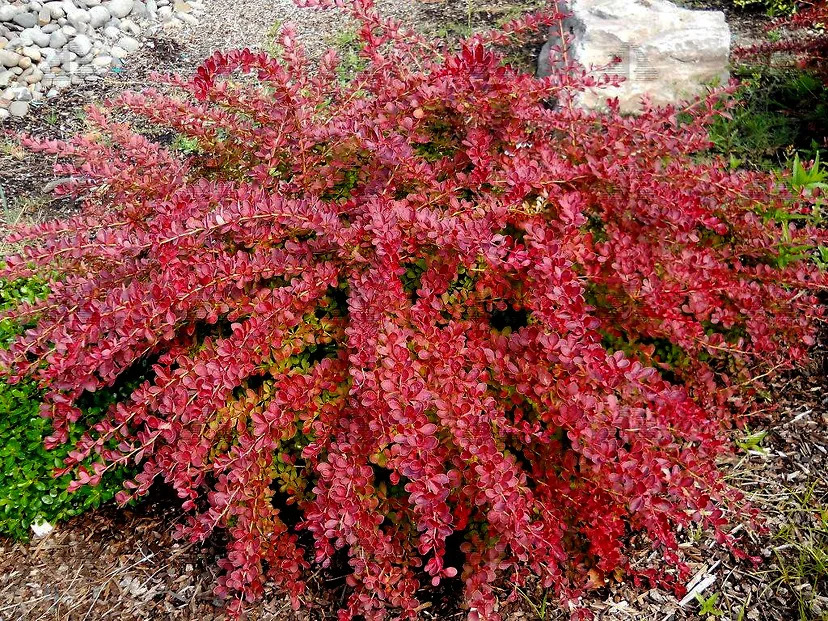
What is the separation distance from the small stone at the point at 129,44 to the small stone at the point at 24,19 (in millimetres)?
694

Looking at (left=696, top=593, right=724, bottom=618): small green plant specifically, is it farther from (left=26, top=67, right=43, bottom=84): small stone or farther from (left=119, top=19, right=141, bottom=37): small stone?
(left=119, top=19, right=141, bottom=37): small stone

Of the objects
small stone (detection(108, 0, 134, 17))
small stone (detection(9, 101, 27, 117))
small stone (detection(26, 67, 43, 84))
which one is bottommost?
small stone (detection(9, 101, 27, 117))

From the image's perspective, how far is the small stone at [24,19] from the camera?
5.75m

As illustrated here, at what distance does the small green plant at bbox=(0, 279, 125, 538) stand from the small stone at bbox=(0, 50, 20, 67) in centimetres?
400

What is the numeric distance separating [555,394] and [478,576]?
0.59 metres

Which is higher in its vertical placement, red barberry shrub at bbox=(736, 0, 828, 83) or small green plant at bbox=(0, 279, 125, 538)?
red barberry shrub at bbox=(736, 0, 828, 83)

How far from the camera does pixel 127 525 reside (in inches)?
99.2

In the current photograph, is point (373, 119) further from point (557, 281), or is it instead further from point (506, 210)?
point (557, 281)

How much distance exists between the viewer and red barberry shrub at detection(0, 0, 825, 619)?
193 cm

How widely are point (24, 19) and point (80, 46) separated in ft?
1.58

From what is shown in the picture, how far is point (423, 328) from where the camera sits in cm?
204

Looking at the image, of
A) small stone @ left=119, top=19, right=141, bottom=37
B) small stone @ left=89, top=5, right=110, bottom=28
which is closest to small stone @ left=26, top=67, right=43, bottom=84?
small stone @ left=89, top=5, right=110, bottom=28

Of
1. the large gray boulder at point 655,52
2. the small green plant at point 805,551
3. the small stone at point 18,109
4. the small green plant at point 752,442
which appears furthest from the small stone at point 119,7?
the small green plant at point 805,551

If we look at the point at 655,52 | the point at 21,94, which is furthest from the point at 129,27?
the point at 655,52
